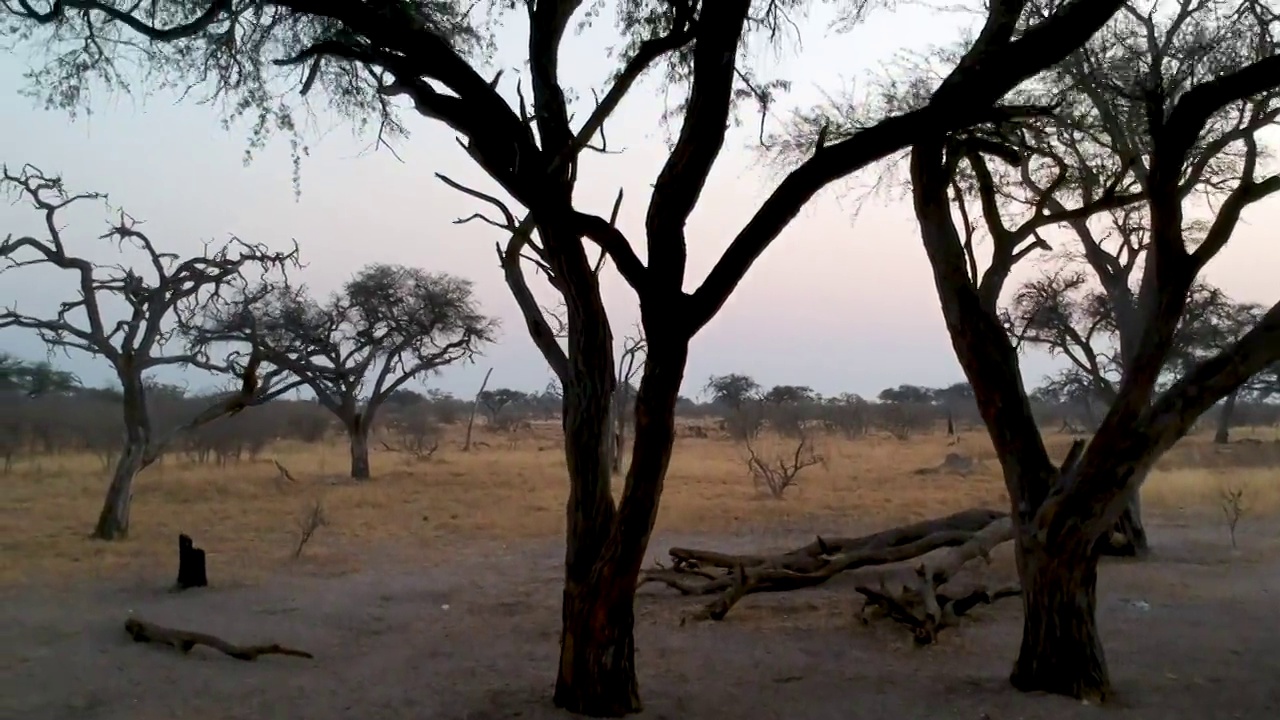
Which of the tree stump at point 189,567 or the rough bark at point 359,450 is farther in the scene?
the rough bark at point 359,450

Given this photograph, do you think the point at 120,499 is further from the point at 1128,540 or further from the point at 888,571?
the point at 1128,540

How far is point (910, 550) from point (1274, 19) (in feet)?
17.9

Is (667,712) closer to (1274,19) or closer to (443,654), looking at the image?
(443,654)

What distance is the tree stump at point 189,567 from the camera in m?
10.0

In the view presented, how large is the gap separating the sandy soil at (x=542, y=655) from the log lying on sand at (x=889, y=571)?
0.60 feet

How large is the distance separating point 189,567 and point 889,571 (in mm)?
7206

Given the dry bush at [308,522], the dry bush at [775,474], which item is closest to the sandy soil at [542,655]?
the dry bush at [308,522]

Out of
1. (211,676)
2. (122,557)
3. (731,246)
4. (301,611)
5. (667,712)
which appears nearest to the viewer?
(731,246)

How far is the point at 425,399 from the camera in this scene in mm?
65500

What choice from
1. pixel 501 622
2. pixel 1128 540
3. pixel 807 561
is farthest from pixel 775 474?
pixel 501 622

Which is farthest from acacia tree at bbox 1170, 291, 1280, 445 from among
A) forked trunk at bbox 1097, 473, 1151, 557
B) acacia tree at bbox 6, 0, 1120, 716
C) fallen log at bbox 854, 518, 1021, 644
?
acacia tree at bbox 6, 0, 1120, 716

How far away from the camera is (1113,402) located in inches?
213

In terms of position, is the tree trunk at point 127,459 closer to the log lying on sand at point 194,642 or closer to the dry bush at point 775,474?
the log lying on sand at point 194,642

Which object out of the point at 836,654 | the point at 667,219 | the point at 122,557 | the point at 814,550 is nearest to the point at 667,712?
the point at 836,654
